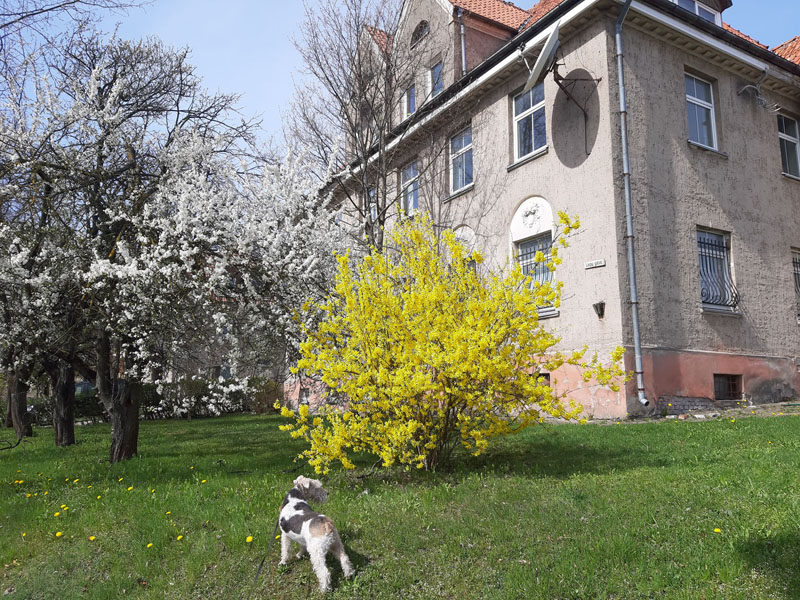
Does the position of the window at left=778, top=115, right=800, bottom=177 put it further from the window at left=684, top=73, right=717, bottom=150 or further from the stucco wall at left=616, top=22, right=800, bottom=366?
the window at left=684, top=73, right=717, bottom=150

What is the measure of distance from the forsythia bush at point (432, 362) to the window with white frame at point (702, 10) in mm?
11072

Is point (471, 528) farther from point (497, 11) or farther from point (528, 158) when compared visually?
point (497, 11)

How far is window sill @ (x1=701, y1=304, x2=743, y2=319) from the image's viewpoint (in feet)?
37.3

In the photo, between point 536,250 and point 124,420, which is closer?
point 124,420

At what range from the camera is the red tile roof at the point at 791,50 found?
1490cm

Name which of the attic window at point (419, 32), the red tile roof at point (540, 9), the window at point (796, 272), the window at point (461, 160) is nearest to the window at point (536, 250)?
the window at point (461, 160)

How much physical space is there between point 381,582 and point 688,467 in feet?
11.1

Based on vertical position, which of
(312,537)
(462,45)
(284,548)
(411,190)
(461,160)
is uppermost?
(462,45)

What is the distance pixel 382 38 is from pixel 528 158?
366cm

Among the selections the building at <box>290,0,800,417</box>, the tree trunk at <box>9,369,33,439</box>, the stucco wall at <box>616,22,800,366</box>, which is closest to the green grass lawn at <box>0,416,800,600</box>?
the building at <box>290,0,800,417</box>

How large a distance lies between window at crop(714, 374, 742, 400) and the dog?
32.1 ft

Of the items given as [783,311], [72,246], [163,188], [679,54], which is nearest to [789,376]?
[783,311]

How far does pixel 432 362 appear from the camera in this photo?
521cm

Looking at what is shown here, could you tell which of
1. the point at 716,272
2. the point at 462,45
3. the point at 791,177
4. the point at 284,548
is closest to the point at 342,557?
the point at 284,548
